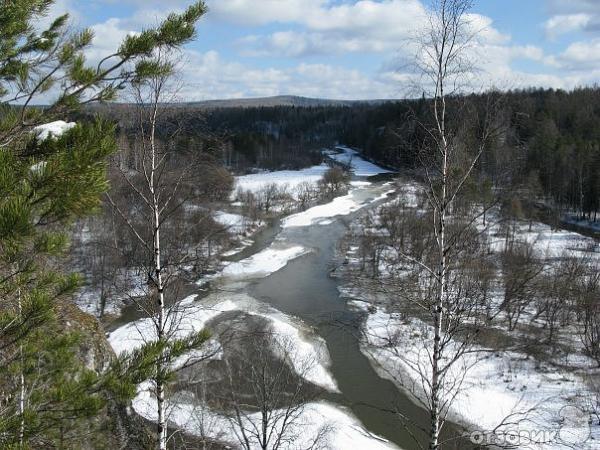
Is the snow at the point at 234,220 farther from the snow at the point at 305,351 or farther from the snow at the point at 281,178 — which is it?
the snow at the point at 305,351

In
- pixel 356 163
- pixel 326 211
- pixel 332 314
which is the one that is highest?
pixel 356 163

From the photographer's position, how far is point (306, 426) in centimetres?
1630

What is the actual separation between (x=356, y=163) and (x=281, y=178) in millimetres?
28389

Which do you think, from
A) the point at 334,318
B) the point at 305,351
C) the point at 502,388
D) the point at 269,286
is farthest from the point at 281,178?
the point at 502,388

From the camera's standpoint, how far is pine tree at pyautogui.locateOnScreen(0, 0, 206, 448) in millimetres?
2898

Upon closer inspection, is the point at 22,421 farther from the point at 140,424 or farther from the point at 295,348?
the point at 295,348

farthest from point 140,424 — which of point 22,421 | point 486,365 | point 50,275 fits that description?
point 486,365

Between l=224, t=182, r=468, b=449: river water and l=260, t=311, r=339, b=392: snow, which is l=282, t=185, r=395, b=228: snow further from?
l=260, t=311, r=339, b=392: snow

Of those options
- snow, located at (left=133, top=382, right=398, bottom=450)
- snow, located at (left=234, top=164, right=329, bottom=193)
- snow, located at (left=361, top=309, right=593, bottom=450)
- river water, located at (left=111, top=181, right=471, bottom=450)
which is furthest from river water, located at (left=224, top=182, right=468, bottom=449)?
snow, located at (left=234, top=164, right=329, bottom=193)

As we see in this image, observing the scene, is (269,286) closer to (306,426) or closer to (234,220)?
(306,426)

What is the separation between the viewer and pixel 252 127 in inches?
5507

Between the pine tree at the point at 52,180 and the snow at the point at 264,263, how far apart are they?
28100 mm

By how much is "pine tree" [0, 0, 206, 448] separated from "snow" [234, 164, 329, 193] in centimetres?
5518

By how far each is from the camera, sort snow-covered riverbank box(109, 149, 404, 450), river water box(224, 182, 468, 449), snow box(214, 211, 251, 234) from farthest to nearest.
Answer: snow box(214, 211, 251, 234) → river water box(224, 182, 468, 449) → snow-covered riverbank box(109, 149, 404, 450)
